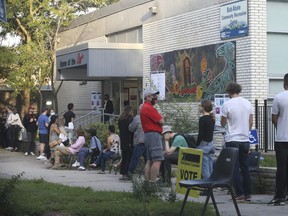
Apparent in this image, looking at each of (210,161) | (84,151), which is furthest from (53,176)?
(210,161)

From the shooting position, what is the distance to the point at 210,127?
11.1 meters

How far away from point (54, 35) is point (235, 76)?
13810 mm

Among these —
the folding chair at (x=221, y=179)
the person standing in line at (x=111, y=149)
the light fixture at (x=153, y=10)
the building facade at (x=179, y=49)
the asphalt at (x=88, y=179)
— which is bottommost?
the asphalt at (x=88, y=179)

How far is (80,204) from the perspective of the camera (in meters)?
9.60

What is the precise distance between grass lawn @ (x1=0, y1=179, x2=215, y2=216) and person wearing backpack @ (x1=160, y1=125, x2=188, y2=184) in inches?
66.3

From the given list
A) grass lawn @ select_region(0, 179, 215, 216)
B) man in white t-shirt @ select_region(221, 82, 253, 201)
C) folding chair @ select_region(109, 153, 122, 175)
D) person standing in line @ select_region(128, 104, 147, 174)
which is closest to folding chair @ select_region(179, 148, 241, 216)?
grass lawn @ select_region(0, 179, 215, 216)

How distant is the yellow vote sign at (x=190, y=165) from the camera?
959 centimetres

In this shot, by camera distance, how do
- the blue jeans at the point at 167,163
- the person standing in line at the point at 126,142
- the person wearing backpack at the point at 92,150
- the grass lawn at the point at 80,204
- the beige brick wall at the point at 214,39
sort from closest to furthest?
the grass lawn at the point at 80,204 < the blue jeans at the point at 167,163 < the person standing in line at the point at 126,142 < the person wearing backpack at the point at 92,150 < the beige brick wall at the point at 214,39

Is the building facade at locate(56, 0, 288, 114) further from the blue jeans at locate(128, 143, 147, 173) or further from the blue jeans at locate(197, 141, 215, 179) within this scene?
the blue jeans at locate(197, 141, 215, 179)

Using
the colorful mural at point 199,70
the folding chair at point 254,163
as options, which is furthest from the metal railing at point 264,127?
the folding chair at point 254,163

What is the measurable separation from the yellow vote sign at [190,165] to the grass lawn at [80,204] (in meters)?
0.42

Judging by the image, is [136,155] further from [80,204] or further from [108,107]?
[108,107]

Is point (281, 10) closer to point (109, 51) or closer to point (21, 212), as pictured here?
point (109, 51)

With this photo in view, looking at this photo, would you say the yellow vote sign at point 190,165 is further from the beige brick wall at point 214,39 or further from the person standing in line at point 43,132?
the person standing in line at point 43,132
